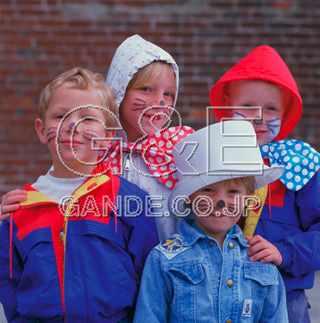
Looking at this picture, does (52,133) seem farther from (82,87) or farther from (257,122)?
(257,122)

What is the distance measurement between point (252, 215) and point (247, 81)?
63 centimetres

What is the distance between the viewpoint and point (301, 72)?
499 cm

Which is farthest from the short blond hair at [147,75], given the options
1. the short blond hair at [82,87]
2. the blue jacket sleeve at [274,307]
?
the blue jacket sleeve at [274,307]

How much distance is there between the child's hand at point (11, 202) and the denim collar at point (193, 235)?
2.10ft

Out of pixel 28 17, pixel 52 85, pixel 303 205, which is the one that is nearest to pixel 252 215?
pixel 303 205

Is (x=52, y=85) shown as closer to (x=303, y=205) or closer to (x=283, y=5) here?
(x=303, y=205)

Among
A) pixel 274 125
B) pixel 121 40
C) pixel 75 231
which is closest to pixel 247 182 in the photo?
pixel 274 125

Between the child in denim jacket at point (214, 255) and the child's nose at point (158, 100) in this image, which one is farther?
the child's nose at point (158, 100)

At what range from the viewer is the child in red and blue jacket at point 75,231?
6.62 ft

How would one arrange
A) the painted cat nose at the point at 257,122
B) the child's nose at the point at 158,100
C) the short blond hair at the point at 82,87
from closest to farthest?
the short blond hair at the point at 82,87
the painted cat nose at the point at 257,122
the child's nose at the point at 158,100

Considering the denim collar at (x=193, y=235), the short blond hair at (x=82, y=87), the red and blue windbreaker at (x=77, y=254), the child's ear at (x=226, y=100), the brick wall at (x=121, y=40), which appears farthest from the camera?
the brick wall at (x=121, y=40)

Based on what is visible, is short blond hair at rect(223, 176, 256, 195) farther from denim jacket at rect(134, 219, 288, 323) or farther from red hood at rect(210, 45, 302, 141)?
red hood at rect(210, 45, 302, 141)

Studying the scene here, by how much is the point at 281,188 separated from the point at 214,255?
0.46 m

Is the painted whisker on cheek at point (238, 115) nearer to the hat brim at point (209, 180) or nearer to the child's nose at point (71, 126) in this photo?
the hat brim at point (209, 180)
